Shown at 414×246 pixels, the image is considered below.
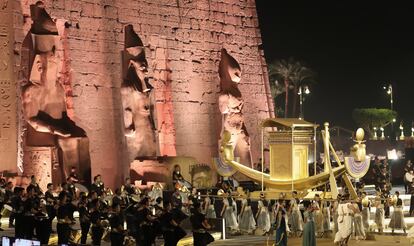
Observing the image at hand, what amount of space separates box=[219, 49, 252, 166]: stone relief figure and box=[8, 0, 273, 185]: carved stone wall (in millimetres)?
809

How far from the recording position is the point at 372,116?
221 ft

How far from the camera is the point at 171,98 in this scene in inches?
1199

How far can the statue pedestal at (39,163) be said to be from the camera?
80.5ft

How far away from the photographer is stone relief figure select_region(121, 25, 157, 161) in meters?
27.3

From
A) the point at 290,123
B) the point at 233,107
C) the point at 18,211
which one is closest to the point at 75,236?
the point at 18,211

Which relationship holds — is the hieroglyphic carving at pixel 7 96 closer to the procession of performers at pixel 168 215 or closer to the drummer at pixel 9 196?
the procession of performers at pixel 168 215

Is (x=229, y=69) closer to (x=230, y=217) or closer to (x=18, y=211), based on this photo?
(x=230, y=217)

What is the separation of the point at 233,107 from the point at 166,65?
2.75 m

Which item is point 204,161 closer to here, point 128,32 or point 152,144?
point 152,144

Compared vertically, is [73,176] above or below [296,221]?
above

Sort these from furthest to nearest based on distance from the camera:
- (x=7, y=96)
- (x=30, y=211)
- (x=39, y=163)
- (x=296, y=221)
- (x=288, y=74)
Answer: (x=288, y=74) → (x=7, y=96) → (x=39, y=163) → (x=296, y=221) → (x=30, y=211)

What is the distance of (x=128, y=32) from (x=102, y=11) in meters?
1.14

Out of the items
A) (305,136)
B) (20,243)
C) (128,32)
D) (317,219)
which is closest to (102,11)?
(128,32)

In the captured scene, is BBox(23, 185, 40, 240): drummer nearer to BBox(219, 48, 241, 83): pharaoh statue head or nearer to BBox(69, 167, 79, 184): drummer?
→ BBox(69, 167, 79, 184): drummer
